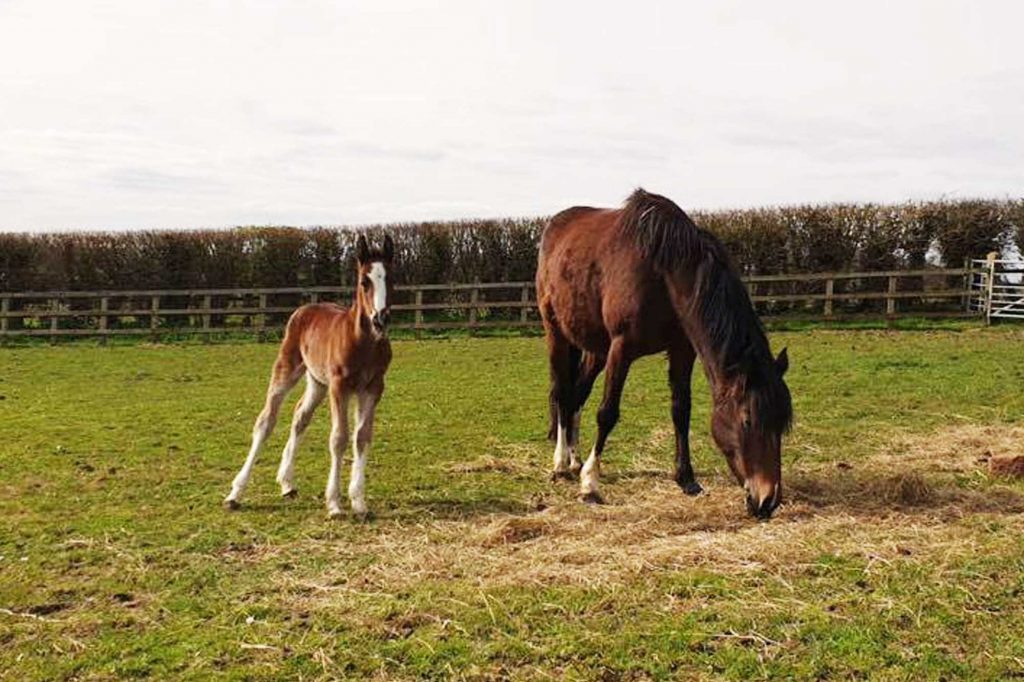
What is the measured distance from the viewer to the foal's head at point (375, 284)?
5859 mm

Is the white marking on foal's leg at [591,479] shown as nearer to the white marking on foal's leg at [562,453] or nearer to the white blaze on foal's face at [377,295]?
the white marking on foal's leg at [562,453]

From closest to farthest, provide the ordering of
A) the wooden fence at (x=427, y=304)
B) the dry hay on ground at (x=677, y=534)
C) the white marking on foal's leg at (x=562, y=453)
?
the dry hay on ground at (x=677, y=534) < the white marking on foal's leg at (x=562, y=453) < the wooden fence at (x=427, y=304)

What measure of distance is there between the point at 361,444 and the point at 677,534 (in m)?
2.39

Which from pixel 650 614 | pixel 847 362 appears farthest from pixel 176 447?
pixel 847 362

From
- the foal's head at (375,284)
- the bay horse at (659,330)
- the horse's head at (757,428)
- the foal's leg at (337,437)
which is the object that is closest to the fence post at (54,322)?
the bay horse at (659,330)

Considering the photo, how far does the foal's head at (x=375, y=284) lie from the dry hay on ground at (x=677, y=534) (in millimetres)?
1443

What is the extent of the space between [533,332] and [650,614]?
58.4 ft

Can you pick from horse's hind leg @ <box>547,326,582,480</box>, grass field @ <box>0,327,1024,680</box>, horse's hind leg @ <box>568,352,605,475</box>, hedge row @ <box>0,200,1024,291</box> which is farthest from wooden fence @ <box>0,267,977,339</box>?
horse's hind leg @ <box>568,352,605,475</box>

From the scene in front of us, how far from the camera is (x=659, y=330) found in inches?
261

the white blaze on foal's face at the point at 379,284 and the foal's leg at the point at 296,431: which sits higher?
the white blaze on foal's face at the point at 379,284

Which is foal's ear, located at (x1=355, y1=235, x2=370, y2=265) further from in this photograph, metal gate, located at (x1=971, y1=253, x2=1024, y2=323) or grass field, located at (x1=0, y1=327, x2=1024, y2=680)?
metal gate, located at (x1=971, y1=253, x2=1024, y2=323)

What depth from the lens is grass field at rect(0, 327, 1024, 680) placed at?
12.3 feet

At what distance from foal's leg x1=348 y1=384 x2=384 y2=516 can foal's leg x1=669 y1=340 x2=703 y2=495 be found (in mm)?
2371

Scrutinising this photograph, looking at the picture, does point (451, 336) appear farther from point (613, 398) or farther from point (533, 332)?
point (613, 398)
